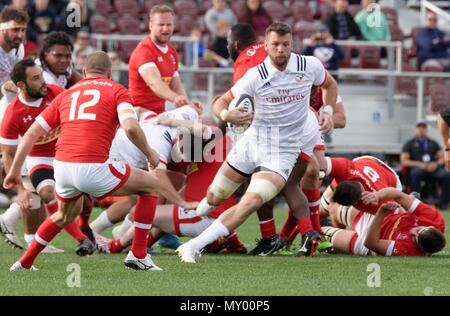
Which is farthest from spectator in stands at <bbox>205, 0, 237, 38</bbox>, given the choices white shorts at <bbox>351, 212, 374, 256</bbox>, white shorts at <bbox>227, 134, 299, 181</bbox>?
white shorts at <bbox>227, 134, 299, 181</bbox>

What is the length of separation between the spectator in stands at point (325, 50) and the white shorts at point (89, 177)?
10147 mm

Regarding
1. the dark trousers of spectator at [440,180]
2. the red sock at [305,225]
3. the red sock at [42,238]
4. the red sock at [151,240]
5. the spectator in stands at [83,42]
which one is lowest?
the dark trousers of spectator at [440,180]

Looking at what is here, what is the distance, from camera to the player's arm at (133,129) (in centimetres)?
884

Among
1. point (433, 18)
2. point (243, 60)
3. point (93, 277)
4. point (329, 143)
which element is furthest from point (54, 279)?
point (433, 18)

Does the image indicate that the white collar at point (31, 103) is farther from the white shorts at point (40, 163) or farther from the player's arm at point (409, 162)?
the player's arm at point (409, 162)

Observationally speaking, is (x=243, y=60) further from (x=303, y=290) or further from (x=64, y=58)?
(x=303, y=290)

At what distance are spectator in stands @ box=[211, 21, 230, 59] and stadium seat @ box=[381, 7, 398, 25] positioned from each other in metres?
3.56

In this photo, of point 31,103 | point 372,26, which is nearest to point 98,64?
point 31,103

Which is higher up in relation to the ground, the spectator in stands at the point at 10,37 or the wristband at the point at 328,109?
the spectator in stands at the point at 10,37

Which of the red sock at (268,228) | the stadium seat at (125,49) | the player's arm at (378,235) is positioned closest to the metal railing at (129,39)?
the stadium seat at (125,49)

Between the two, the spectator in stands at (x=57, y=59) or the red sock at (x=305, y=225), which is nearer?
the red sock at (x=305, y=225)

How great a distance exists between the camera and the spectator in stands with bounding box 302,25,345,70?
18969 millimetres

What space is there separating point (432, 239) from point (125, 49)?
10.5 metres

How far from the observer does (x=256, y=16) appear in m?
20.7
